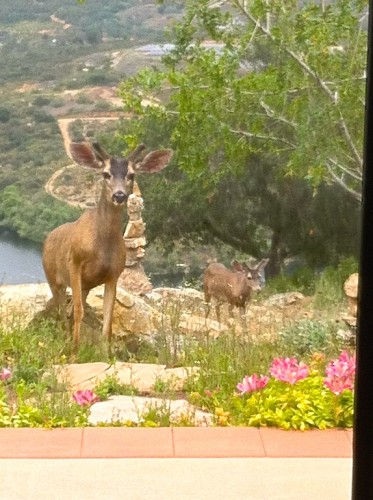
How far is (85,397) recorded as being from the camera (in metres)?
3.25

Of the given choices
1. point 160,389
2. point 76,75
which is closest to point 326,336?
point 160,389

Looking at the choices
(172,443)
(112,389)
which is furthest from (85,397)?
(172,443)

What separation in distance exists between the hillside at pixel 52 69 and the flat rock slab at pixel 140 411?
Answer: 0.71 m

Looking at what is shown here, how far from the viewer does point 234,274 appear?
3562mm

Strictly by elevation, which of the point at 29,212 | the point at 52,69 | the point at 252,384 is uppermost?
the point at 52,69

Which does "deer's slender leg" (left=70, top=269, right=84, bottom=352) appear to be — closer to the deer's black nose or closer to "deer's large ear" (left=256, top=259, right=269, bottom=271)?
the deer's black nose

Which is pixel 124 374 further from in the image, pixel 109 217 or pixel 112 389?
pixel 109 217

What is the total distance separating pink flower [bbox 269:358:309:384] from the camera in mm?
3176

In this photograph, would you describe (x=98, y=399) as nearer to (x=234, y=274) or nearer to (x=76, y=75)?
(x=234, y=274)

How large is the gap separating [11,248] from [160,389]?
71cm

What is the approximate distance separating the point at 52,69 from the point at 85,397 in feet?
3.65

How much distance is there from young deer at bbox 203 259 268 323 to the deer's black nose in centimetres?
39

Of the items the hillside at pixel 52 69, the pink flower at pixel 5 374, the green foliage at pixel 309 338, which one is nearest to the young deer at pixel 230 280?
the green foliage at pixel 309 338

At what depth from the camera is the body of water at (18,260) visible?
342cm
